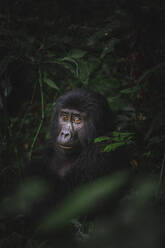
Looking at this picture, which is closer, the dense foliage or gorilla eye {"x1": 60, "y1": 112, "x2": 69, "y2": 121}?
the dense foliage

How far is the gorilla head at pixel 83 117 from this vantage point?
253 cm

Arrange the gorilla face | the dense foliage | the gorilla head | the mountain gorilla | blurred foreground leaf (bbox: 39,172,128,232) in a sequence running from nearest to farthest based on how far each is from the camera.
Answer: blurred foreground leaf (bbox: 39,172,128,232) < the dense foliage < the mountain gorilla < the gorilla face < the gorilla head

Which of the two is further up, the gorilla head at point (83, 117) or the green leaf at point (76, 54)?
the green leaf at point (76, 54)

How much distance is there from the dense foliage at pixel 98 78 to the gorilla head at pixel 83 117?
0.51 feet

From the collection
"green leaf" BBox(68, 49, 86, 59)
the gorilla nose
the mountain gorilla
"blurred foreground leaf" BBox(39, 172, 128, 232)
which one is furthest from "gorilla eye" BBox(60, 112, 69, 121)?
"blurred foreground leaf" BBox(39, 172, 128, 232)

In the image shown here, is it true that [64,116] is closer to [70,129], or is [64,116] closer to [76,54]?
[70,129]

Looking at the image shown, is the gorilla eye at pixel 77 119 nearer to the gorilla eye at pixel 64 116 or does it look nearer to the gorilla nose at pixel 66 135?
the gorilla eye at pixel 64 116

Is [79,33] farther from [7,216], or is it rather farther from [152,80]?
[7,216]

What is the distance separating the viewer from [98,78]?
3.41 m

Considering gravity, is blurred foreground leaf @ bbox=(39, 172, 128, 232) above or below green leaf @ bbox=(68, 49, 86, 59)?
below

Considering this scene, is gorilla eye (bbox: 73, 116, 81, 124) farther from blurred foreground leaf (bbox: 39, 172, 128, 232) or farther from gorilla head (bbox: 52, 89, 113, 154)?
blurred foreground leaf (bbox: 39, 172, 128, 232)

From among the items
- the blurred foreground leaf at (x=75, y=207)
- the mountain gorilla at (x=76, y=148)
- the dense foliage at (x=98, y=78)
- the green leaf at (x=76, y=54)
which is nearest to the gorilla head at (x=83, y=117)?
the mountain gorilla at (x=76, y=148)

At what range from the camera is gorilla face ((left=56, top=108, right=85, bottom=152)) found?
241cm

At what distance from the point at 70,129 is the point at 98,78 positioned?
3.87ft
